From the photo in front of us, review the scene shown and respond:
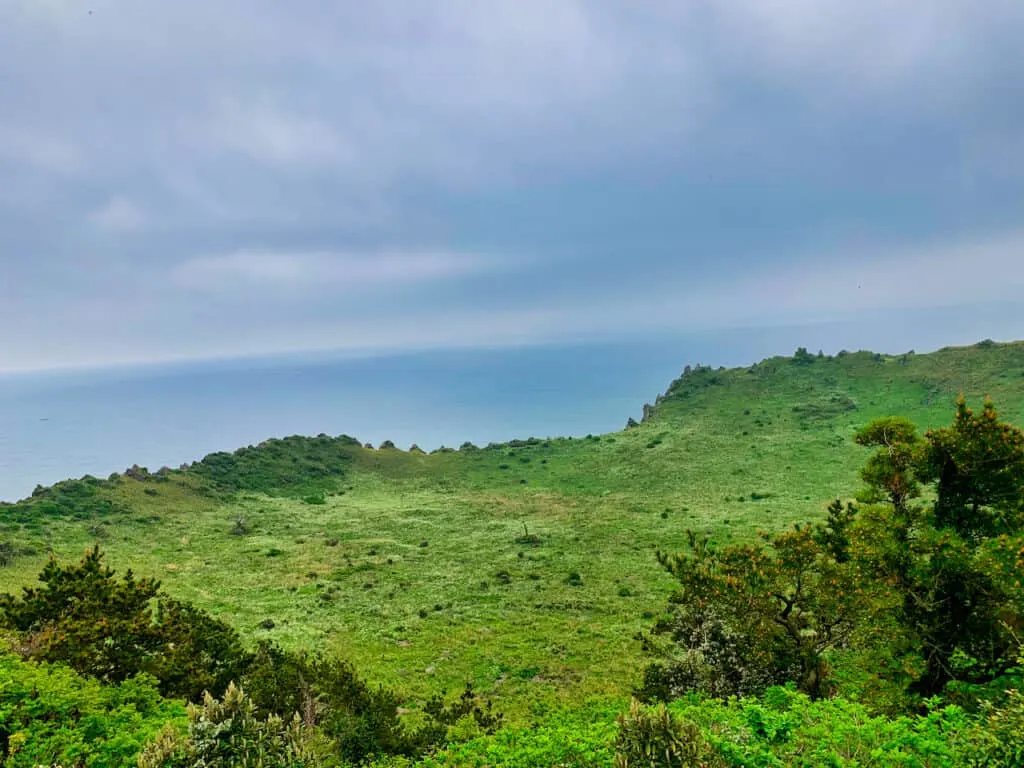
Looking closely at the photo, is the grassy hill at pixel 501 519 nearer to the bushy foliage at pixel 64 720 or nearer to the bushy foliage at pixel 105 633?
the bushy foliage at pixel 105 633

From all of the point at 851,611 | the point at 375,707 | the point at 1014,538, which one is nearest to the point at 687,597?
the point at 851,611

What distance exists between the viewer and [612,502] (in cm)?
8362

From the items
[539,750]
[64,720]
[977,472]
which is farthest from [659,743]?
[64,720]

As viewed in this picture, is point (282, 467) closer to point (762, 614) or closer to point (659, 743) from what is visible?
point (762, 614)

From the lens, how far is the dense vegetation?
38.9 ft

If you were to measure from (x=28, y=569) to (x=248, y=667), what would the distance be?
150 feet

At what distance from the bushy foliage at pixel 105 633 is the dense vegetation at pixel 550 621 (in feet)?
0.31

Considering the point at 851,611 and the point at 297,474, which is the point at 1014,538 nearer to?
the point at 851,611

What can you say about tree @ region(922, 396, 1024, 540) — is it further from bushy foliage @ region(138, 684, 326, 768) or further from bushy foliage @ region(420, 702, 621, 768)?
bushy foliage @ region(138, 684, 326, 768)

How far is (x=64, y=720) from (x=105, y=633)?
4.48 metres

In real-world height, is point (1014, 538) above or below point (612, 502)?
above

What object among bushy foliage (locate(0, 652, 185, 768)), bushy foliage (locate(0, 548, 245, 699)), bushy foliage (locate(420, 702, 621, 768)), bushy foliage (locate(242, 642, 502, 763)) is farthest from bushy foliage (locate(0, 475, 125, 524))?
bushy foliage (locate(420, 702, 621, 768))

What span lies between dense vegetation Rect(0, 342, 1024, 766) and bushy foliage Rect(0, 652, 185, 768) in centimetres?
7

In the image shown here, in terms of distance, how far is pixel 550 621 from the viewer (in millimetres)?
41375
